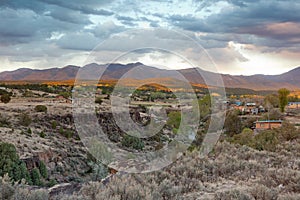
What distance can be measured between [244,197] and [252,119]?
3746 cm

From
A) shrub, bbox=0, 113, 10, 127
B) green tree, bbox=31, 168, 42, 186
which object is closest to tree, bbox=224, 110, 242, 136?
shrub, bbox=0, 113, 10, 127

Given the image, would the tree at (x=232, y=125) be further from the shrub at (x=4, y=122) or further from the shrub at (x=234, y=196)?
the shrub at (x=234, y=196)

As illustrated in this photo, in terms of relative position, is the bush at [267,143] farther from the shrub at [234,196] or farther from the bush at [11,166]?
the bush at [11,166]

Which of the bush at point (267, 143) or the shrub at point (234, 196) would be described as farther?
the bush at point (267, 143)

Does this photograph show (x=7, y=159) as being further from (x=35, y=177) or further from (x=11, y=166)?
(x=35, y=177)

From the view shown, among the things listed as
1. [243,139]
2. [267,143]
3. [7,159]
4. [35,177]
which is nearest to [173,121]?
[243,139]

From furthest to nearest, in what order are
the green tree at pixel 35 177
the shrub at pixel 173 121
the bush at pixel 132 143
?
the shrub at pixel 173 121 → the bush at pixel 132 143 → the green tree at pixel 35 177

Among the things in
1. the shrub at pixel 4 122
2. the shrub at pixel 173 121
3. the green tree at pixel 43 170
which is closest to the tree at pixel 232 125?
the shrub at pixel 173 121

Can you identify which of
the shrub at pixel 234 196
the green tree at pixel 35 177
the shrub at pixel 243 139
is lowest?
the green tree at pixel 35 177

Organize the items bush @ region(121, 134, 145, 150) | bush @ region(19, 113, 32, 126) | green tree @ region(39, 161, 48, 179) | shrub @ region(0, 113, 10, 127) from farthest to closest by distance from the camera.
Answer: bush @ region(19, 113, 32, 126) < shrub @ region(0, 113, 10, 127) < bush @ region(121, 134, 145, 150) < green tree @ region(39, 161, 48, 179)

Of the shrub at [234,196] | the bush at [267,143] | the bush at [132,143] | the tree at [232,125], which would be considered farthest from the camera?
the tree at [232,125]

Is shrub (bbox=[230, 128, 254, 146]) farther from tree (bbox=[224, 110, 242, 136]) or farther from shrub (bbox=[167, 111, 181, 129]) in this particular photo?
tree (bbox=[224, 110, 242, 136])

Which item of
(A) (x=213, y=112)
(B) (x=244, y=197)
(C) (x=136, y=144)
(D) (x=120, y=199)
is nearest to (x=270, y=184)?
(B) (x=244, y=197)

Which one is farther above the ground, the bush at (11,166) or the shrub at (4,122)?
the shrub at (4,122)
